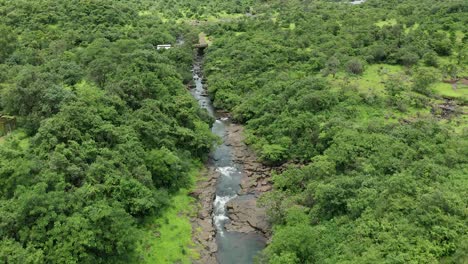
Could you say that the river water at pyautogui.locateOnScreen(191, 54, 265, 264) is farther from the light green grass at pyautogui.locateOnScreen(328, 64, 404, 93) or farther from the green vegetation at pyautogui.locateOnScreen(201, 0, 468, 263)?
the light green grass at pyautogui.locateOnScreen(328, 64, 404, 93)

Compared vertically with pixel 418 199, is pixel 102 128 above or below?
above

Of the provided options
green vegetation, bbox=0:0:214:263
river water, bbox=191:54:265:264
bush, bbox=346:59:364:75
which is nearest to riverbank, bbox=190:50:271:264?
river water, bbox=191:54:265:264

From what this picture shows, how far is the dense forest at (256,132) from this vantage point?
33.9 m

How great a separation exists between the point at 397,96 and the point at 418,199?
31.9 m

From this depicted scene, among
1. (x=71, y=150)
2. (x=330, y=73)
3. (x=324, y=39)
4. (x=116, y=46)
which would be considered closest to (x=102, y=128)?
(x=71, y=150)

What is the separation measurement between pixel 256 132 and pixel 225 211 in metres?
16.9

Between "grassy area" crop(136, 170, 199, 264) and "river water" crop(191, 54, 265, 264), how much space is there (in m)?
3.09

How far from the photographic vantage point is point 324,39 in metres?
88.8

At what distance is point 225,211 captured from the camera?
159ft

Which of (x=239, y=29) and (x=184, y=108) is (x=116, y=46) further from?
(x=239, y=29)

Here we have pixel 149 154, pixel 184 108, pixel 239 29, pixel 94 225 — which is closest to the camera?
pixel 94 225

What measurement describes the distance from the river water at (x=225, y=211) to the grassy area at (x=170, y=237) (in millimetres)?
3091

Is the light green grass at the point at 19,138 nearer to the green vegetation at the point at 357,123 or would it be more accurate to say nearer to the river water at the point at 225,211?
the river water at the point at 225,211

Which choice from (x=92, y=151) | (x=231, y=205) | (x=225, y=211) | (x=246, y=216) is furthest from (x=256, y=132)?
(x=92, y=151)
